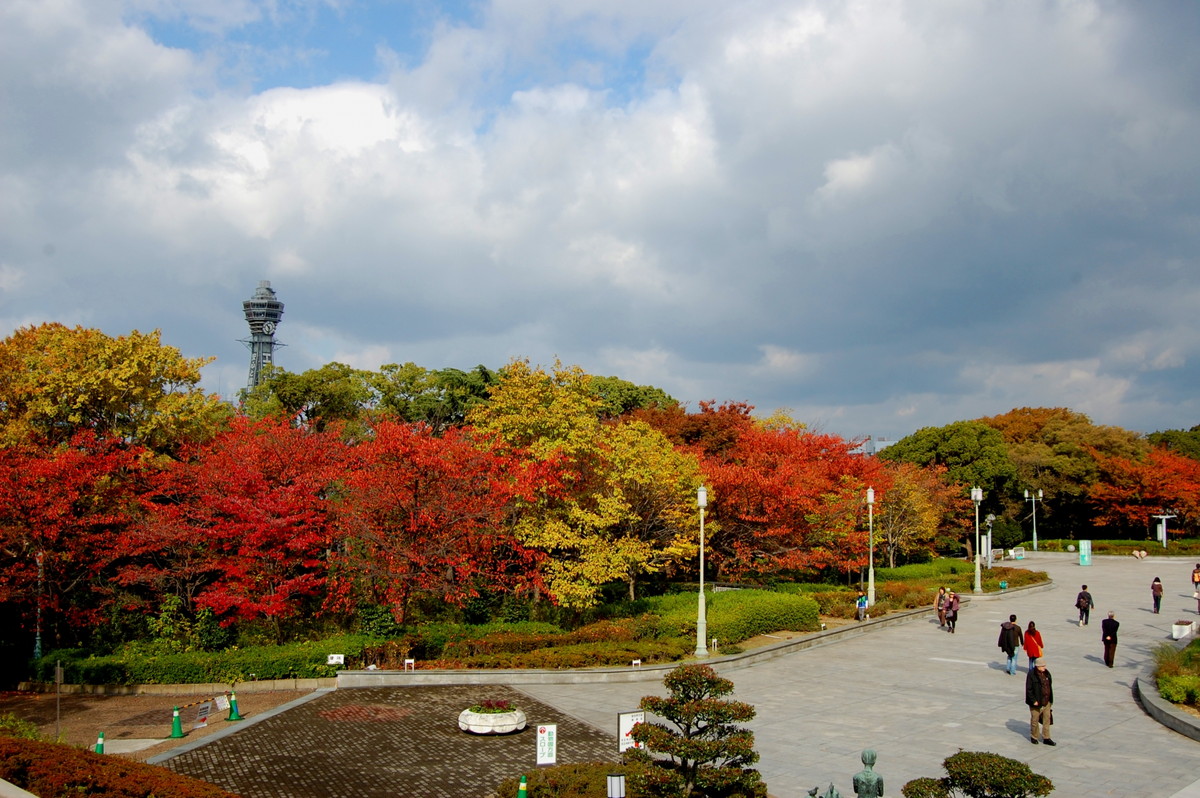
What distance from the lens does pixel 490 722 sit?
16109 mm

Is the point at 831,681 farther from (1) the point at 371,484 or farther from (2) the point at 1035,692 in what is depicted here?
(1) the point at 371,484

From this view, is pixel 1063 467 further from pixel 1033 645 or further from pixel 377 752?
pixel 377 752

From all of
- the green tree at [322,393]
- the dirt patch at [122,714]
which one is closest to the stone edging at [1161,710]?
the dirt patch at [122,714]

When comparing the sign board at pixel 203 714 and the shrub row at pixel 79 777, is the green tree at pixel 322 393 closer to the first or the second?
the sign board at pixel 203 714

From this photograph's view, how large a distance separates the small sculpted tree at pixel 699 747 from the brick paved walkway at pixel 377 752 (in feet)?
12.1

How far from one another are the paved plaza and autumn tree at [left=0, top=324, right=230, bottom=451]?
14.6 m

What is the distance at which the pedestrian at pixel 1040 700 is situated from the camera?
48.1ft

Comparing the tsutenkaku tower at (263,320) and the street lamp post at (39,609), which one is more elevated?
the tsutenkaku tower at (263,320)

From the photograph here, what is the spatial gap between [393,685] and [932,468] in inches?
2046

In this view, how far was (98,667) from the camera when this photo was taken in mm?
23219

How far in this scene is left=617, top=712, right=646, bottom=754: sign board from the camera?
11.9 metres

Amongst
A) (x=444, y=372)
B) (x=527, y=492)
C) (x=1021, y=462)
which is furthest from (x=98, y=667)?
(x=1021, y=462)

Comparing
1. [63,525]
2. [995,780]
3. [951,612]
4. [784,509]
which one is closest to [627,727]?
[995,780]

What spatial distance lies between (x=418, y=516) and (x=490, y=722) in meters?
10.1
